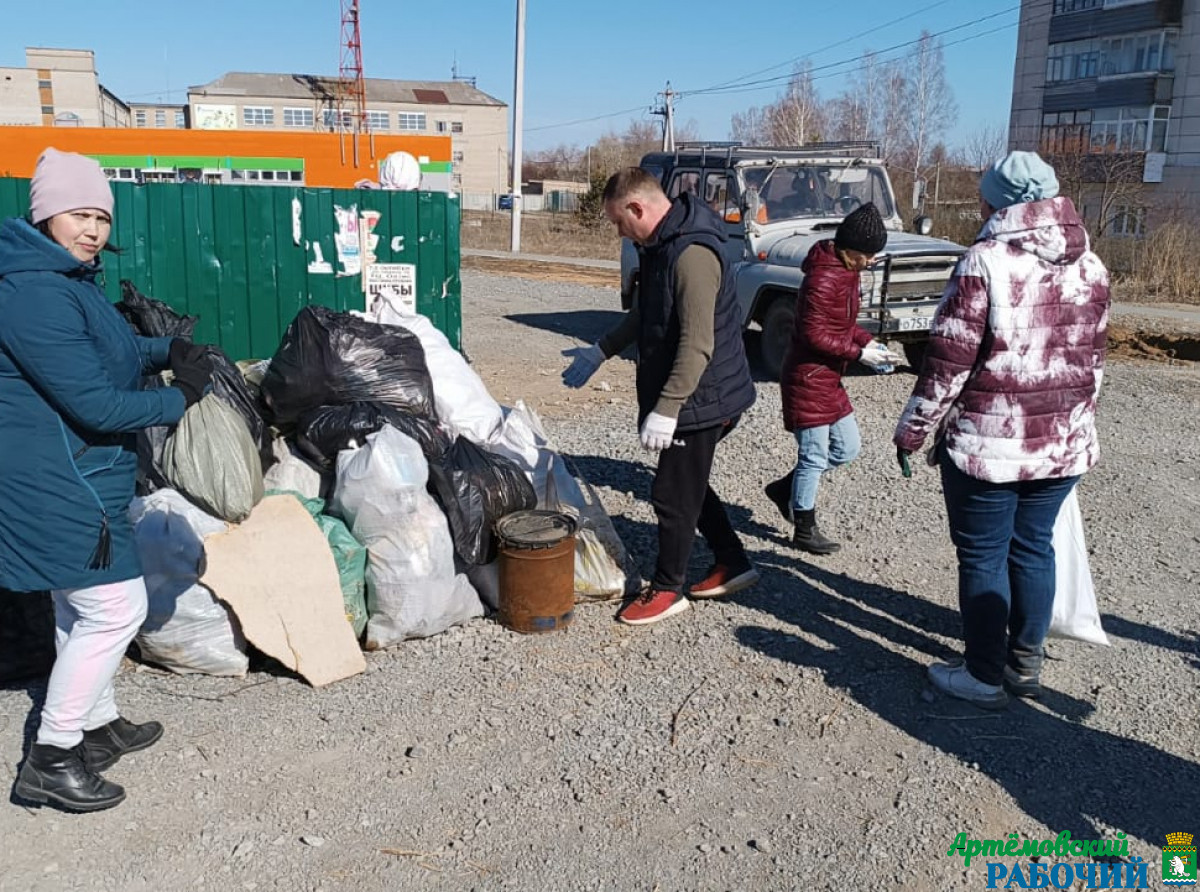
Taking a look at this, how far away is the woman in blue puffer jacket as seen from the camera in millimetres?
2656

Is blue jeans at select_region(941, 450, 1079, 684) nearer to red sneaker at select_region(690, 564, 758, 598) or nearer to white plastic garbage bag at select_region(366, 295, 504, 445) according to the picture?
red sneaker at select_region(690, 564, 758, 598)

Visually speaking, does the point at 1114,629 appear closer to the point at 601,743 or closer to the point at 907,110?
the point at 601,743

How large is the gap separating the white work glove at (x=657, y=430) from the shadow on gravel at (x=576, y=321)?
27.1ft

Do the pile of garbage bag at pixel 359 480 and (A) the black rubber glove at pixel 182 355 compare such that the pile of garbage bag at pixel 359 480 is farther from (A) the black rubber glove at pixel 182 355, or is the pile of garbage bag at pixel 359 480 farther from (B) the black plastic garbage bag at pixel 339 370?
(A) the black rubber glove at pixel 182 355

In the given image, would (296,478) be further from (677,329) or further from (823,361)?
(823,361)

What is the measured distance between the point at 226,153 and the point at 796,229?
24723mm

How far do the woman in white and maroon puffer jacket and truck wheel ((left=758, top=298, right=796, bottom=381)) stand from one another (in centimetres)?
617

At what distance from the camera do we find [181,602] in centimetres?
364

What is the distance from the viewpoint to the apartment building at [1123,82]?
1451 inches

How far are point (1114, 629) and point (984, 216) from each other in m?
1.94

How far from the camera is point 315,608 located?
3.74 meters

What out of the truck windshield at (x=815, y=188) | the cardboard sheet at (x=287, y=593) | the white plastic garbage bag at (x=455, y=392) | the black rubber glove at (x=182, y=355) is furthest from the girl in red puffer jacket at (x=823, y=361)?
the truck windshield at (x=815, y=188)

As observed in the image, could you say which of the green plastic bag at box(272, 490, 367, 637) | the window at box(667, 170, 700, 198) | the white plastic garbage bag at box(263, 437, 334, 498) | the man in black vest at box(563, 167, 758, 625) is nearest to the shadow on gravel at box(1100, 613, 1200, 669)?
the man in black vest at box(563, 167, 758, 625)

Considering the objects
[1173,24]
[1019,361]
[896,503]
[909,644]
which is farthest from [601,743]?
[1173,24]
